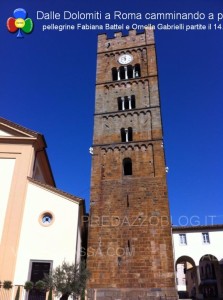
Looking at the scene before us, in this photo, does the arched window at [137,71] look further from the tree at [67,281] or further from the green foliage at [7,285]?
the green foliage at [7,285]

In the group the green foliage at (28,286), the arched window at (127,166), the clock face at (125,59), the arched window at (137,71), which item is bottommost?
the green foliage at (28,286)

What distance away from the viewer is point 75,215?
15656 millimetres

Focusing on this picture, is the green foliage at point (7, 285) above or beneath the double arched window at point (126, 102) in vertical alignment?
beneath

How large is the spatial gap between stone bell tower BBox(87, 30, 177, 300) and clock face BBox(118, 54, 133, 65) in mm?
17

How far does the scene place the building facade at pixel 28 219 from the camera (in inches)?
561

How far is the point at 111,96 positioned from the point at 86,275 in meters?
14.1

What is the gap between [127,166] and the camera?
793 inches

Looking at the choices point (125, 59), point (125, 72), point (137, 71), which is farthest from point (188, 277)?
point (125, 59)

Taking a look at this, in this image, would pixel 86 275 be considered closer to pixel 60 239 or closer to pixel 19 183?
pixel 60 239

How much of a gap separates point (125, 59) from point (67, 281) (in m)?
19.0

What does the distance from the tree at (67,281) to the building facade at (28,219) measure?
1.47m

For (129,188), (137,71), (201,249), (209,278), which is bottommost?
(209,278)

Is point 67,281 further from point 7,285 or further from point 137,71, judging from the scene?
point 137,71

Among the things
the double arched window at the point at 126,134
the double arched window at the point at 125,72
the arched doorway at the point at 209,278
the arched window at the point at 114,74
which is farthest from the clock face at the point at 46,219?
the arched doorway at the point at 209,278
